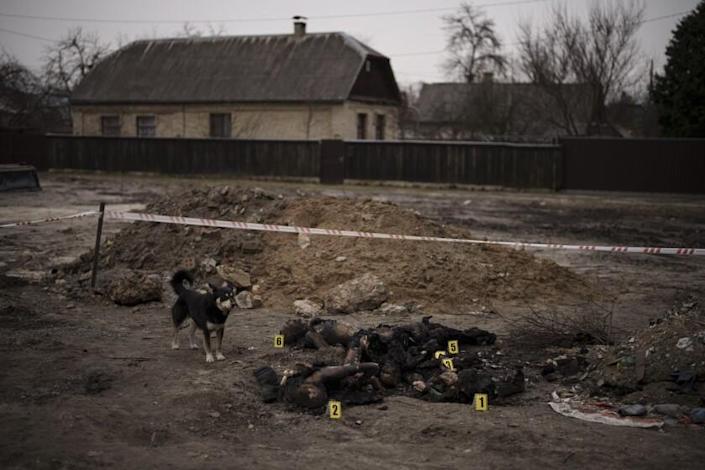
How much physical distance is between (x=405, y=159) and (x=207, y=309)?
2599 cm

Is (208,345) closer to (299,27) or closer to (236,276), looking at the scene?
(236,276)

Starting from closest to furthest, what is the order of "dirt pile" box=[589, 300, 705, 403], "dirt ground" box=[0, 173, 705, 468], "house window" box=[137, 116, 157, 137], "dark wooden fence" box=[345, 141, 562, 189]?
"dirt ground" box=[0, 173, 705, 468] < "dirt pile" box=[589, 300, 705, 403] < "dark wooden fence" box=[345, 141, 562, 189] < "house window" box=[137, 116, 157, 137]

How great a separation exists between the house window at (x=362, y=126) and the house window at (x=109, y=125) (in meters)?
14.3

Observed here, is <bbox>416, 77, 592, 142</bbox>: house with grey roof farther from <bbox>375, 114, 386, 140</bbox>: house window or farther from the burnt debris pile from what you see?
the burnt debris pile

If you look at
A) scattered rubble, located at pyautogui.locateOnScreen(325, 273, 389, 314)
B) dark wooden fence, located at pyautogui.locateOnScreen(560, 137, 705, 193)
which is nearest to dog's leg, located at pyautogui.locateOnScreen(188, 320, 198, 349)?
scattered rubble, located at pyautogui.locateOnScreen(325, 273, 389, 314)

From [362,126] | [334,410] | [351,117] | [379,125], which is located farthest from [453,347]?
[379,125]

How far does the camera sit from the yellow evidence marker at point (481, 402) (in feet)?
22.4

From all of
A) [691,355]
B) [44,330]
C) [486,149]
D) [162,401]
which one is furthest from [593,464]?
[486,149]

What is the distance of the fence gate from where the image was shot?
34.5m

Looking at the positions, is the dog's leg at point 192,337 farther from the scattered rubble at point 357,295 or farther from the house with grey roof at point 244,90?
the house with grey roof at point 244,90

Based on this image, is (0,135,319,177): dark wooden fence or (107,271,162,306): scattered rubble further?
(0,135,319,177): dark wooden fence

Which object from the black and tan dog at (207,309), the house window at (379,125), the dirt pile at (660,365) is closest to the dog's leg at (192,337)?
the black and tan dog at (207,309)

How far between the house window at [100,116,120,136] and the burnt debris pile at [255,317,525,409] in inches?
1602

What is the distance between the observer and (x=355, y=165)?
3431 centimetres
